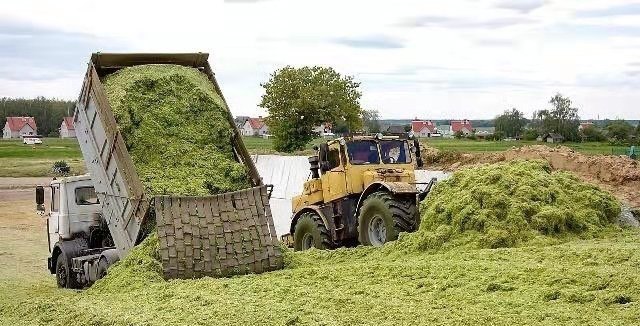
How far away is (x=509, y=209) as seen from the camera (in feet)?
39.8

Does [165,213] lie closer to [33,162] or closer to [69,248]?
[69,248]

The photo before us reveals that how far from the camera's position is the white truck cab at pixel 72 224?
14.4 metres

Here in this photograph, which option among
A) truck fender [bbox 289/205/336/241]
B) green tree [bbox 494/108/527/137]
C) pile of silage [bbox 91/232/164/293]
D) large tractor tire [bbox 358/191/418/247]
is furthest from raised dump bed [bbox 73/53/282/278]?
green tree [bbox 494/108/527/137]

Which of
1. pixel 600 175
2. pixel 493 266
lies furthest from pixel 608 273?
pixel 600 175

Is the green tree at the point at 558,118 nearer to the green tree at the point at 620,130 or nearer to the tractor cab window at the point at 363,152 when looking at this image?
the green tree at the point at 620,130

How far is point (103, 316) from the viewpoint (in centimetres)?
901

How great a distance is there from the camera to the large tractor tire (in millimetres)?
13422

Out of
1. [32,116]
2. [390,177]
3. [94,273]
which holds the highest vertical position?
[32,116]

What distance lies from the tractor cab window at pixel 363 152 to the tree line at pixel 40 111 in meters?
102

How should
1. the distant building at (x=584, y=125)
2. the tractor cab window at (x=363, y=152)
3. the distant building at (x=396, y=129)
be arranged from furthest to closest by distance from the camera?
the distant building at (x=584, y=125)
the distant building at (x=396, y=129)
the tractor cab window at (x=363, y=152)

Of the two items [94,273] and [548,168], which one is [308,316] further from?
[548,168]

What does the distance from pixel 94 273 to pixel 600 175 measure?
10527 millimetres

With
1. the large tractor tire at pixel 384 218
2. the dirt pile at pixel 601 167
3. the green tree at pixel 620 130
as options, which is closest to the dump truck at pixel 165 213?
the large tractor tire at pixel 384 218

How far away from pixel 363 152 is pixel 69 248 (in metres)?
5.57
